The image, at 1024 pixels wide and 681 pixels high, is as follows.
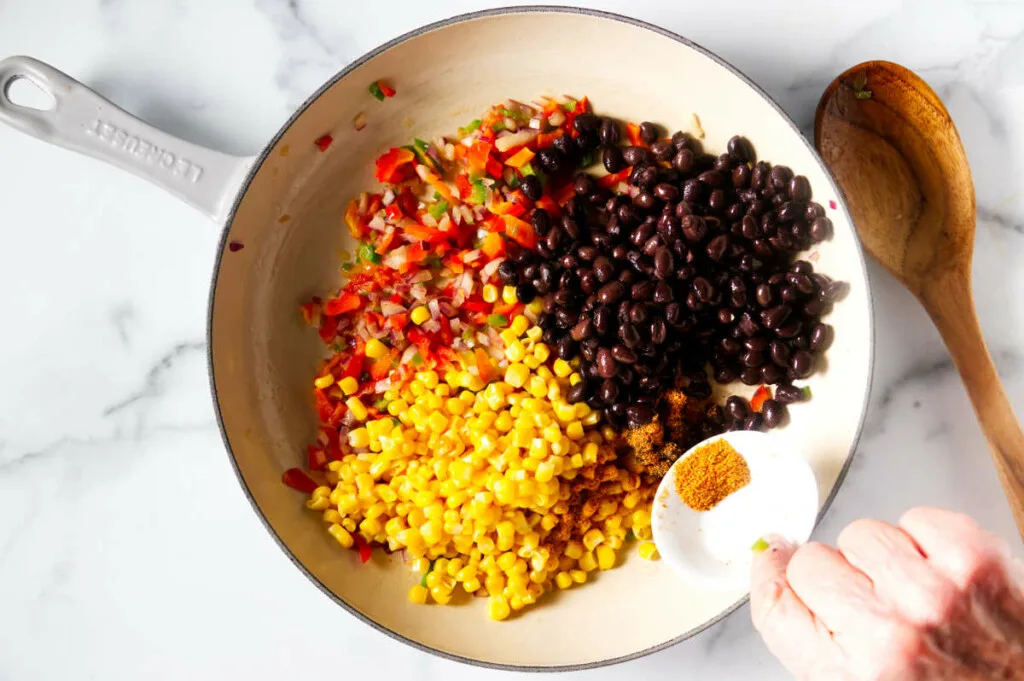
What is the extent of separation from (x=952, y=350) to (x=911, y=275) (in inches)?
9.0

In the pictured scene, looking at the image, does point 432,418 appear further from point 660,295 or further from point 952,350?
point 952,350

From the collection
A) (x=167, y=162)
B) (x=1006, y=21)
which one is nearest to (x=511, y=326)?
(x=167, y=162)

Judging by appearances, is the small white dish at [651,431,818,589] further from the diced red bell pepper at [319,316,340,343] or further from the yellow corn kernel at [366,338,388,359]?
the diced red bell pepper at [319,316,340,343]

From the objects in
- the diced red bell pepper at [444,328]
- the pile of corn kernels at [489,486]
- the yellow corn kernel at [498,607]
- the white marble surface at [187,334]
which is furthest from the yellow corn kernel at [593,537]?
the diced red bell pepper at [444,328]

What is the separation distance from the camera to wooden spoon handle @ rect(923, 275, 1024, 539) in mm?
1990

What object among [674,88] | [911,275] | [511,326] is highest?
[674,88]

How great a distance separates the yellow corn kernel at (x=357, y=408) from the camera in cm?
216

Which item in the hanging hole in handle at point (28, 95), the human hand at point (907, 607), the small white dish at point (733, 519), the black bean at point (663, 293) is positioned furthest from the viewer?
the hanging hole in handle at point (28, 95)

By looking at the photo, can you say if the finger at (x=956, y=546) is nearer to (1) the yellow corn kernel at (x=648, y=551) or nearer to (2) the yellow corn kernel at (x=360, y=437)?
(1) the yellow corn kernel at (x=648, y=551)

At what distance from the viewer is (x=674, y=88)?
2.16 metres

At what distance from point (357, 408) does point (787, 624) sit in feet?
4.04

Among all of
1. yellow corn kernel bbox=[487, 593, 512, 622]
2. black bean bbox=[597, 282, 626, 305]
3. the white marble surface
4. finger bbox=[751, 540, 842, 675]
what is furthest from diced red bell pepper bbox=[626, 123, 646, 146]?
yellow corn kernel bbox=[487, 593, 512, 622]

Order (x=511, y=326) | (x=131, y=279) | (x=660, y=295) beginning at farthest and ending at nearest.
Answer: (x=131, y=279)
(x=511, y=326)
(x=660, y=295)

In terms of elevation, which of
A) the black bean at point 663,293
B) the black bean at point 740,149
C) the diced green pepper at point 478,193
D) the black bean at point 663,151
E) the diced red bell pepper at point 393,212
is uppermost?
the diced red bell pepper at point 393,212
